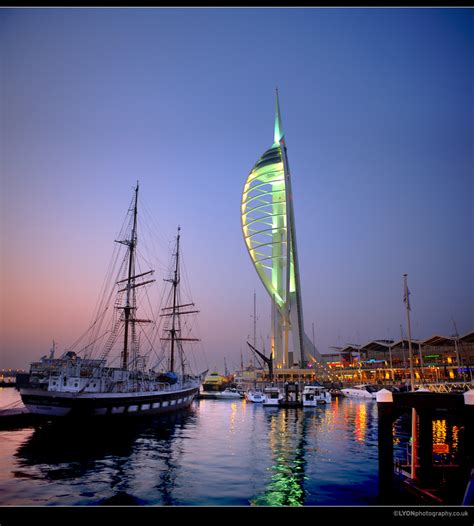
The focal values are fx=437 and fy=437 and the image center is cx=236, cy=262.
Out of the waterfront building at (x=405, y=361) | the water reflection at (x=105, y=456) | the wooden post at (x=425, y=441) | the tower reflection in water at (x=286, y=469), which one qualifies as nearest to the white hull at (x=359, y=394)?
the waterfront building at (x=405, y=361)

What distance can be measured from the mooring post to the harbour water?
6.50ft

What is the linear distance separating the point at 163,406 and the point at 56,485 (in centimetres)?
2756

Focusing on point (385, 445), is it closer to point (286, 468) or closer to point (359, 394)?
point (286, 468)

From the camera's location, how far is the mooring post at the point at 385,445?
35.1 ft

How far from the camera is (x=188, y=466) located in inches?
695

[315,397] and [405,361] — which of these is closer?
[315,397]

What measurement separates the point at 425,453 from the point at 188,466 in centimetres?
955

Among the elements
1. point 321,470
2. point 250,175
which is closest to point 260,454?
point 321,470

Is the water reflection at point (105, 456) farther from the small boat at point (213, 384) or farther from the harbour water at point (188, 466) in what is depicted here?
the small boat at point (213, 384)

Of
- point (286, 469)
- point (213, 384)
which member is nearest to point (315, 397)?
point (286, 469)

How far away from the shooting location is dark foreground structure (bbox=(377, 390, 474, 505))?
9.40 m

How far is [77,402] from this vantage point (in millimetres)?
29438

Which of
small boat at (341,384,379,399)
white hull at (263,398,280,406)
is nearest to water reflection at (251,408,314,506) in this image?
white hull at (263,398,280,406)

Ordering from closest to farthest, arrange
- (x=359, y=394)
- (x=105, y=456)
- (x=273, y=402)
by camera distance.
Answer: (x=105, y=456), (x=273, y=402), (x=359, y=394)
